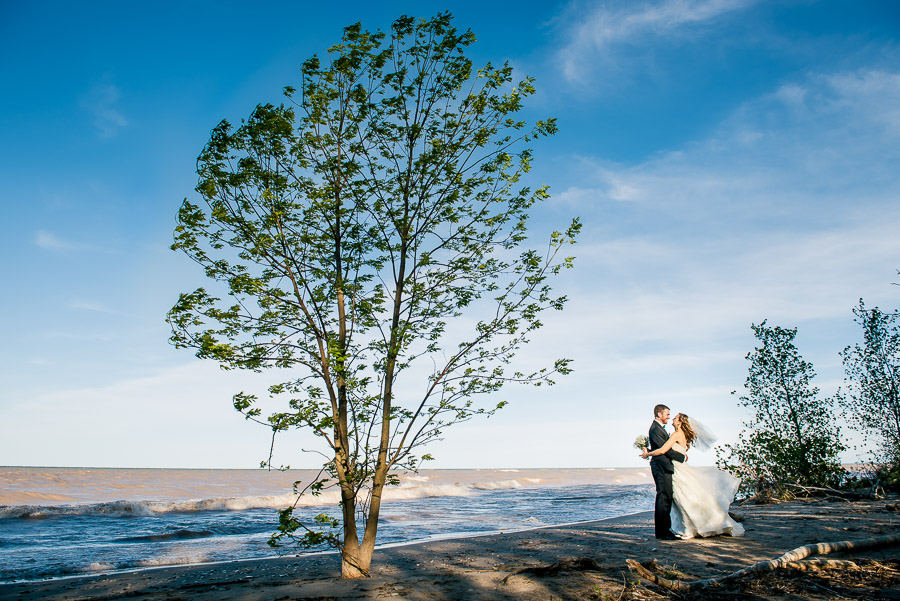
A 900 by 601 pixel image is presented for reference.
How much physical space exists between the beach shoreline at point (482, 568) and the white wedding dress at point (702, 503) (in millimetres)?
295

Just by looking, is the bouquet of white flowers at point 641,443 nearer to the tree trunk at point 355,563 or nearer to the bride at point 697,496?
the bride at point 697,496

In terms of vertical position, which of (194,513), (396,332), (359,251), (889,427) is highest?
(359,251)

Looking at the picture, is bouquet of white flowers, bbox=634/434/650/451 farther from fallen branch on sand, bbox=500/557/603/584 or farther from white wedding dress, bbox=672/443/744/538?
fallen branch on sand, bbox=500/557/603/584

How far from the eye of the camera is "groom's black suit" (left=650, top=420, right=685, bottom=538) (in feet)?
30.6

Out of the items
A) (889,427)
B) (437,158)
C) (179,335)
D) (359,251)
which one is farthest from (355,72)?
(889,427)

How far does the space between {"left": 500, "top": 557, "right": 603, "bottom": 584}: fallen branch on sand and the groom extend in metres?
3.33

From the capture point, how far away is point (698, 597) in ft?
15.6

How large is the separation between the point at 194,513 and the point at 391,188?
22.5m

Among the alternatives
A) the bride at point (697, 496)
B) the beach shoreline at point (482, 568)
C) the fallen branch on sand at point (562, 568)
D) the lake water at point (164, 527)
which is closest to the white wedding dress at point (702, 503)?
the bride at point (697, 496)

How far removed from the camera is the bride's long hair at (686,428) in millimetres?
9719

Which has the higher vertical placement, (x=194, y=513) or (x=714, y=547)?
(x=714, y=547)

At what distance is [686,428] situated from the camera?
31.9 feet

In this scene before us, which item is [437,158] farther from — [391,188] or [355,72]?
[355,72]

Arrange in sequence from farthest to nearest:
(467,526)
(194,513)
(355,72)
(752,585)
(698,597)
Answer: (194,513) → (467,526) → (355,72) → (752,585) → (698,597)
